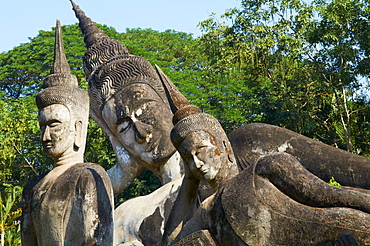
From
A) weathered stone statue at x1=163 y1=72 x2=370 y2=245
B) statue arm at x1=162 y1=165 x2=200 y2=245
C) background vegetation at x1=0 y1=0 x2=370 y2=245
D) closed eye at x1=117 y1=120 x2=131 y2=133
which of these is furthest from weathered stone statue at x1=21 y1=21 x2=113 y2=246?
background vegetation at x1=0 y1=0 x2=370 y2=245

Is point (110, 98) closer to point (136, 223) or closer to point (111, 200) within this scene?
point (136, 223)

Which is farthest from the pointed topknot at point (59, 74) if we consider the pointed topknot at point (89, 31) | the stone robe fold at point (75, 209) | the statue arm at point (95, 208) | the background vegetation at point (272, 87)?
the background vegetation at point (272, 87)

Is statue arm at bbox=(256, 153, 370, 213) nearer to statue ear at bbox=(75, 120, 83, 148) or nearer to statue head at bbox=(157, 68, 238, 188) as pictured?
statue head at bbox=(157, 68, 238, 188)

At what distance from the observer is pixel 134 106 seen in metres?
11.8

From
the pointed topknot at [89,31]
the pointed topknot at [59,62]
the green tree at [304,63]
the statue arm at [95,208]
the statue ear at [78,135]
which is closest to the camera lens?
the statue arm at [95,208]

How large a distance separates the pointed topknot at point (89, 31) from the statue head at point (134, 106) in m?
1.12

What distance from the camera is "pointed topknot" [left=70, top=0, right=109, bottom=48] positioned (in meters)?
13.8

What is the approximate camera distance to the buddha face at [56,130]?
8.03 metres

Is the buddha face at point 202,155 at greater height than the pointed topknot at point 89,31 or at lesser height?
lesser

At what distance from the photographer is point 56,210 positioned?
7.48 meters

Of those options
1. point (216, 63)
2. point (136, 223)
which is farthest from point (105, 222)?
point (216, 63)

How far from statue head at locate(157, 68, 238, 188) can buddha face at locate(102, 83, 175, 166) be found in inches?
140

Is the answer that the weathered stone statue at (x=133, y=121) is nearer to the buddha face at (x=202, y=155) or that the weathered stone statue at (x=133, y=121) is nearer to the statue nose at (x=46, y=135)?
the statue nose at (x=46, y=135)

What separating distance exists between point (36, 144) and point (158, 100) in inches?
447
